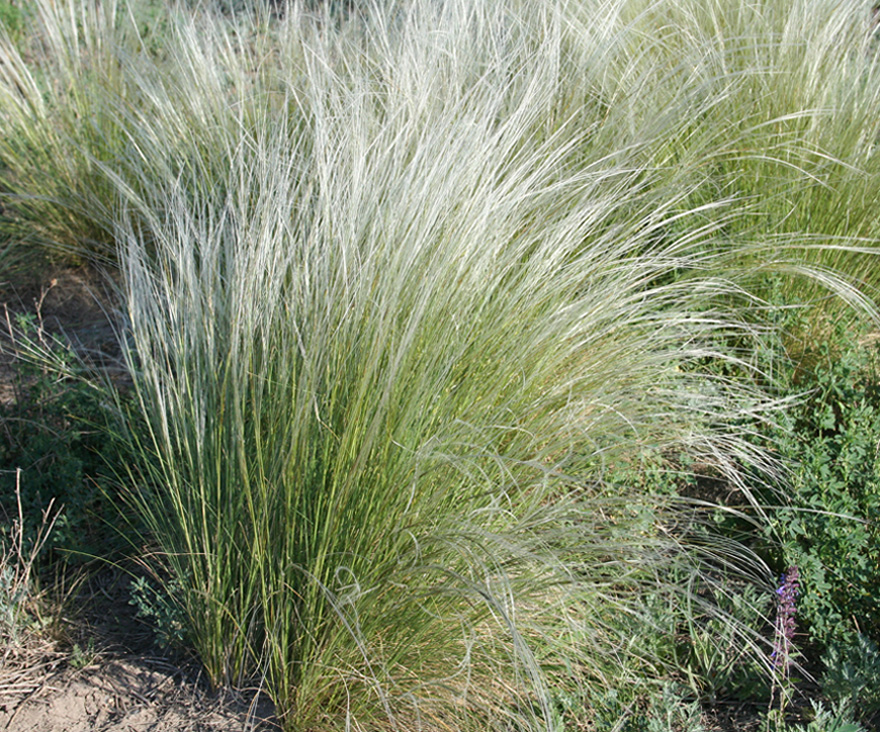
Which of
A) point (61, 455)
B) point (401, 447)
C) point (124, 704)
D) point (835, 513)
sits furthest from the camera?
point (61, 455)

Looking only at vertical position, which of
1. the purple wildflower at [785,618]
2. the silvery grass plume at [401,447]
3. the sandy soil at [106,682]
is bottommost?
the sandy soil at [106,682]

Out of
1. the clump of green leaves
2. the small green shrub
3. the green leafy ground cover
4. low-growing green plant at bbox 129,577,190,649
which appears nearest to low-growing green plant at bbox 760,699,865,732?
the green leafy ground cover

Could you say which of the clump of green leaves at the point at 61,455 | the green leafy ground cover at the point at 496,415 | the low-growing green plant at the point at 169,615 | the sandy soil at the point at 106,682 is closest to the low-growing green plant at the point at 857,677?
the green leafy ground cover at the point at 496,415

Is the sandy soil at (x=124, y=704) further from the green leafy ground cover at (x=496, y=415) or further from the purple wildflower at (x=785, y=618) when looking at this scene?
the purple wildflower at (x=785, y=618)

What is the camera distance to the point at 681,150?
2.64m

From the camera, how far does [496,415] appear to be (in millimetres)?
1731

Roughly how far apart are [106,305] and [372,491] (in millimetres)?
1665

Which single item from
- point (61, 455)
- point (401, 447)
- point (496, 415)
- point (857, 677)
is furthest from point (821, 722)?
point (61, 455)

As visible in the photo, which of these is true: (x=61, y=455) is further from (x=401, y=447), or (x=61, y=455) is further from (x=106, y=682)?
(x=401, y=447)

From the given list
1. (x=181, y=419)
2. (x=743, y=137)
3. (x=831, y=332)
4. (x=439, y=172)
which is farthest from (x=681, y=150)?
(x=181, y=419)

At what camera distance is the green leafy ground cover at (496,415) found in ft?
5.19

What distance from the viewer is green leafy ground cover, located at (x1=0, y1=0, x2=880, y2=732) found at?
1.58 meters

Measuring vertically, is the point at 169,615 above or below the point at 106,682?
above

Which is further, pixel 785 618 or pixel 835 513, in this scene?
pixel 835 513
